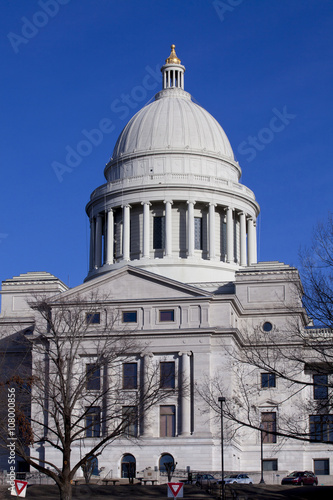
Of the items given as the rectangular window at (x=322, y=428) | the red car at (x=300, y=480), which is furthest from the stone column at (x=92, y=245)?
the red car at (x=300, y=480)

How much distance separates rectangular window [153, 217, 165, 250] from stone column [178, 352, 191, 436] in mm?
20462

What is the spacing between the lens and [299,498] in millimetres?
51906

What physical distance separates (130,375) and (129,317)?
16.3 ft

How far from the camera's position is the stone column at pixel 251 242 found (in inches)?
3863

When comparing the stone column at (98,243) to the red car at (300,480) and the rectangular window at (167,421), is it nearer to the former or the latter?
the rectangular window at (167,421)

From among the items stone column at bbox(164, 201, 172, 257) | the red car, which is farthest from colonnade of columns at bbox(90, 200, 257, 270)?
the red car

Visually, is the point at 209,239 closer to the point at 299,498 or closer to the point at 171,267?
the point at 171,267

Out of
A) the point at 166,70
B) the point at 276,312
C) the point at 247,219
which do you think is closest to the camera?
the point at 276,312

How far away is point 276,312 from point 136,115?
103 feet

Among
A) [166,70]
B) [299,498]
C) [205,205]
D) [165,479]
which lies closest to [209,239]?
[205,205]

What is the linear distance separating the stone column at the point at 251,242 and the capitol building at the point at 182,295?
6.1 inches

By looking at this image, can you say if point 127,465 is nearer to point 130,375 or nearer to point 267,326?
point 130,375

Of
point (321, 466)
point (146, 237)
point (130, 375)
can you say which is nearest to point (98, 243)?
point (146, 237)

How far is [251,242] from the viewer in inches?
3873
